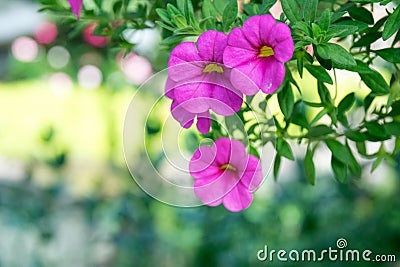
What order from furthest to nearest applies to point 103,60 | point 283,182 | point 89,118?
point 89,118 → point 103,60 → point 283,182

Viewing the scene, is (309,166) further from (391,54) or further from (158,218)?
(158,218)

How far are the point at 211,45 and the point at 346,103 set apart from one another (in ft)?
0.90

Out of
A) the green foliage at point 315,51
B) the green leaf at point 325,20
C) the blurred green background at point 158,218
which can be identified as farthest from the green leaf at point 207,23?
the blurred green background at point 158,218

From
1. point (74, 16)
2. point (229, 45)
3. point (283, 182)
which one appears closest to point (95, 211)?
point (283, 182)

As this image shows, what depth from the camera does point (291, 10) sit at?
0.59 meters

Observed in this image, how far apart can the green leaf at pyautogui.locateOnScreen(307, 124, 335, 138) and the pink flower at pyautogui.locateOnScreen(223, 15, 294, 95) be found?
0.80 feet

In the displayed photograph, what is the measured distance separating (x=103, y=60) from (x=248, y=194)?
280 cm

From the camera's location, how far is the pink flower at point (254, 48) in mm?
557

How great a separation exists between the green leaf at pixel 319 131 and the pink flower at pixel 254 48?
0.24m

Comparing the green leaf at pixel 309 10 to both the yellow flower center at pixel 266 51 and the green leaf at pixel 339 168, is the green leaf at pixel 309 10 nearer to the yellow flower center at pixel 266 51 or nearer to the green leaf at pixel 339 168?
the yellow flower center at pixel 266 51

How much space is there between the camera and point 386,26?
24.6 inches

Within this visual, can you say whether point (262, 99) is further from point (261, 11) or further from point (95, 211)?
point (95, 211)

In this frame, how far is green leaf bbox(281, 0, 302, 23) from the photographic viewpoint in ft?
1.94

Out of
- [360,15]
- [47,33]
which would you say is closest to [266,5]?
[360,15]
